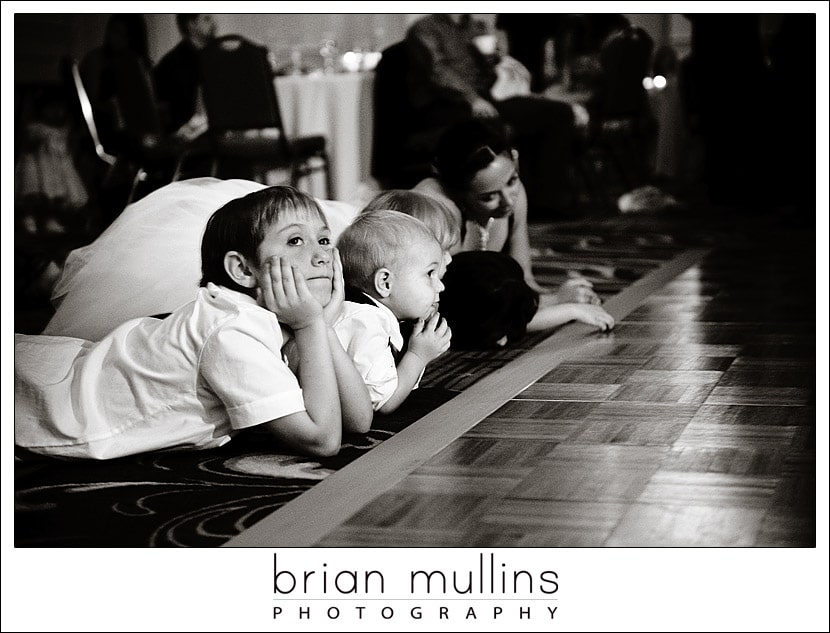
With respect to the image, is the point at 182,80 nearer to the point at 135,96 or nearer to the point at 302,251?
the point at 135,96

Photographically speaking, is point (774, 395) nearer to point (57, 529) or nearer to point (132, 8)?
point (57, 529)

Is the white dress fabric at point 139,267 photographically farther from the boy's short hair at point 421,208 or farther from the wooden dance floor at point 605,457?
the wooden dance floor at point 605,457

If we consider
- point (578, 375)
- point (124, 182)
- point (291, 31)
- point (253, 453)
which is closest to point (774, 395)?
point (578, 375)

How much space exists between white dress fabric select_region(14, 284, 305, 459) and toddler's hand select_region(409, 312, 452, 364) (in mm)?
304

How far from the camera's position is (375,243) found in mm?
1710

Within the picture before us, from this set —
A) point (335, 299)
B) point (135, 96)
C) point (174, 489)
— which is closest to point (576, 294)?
point (335, 299)

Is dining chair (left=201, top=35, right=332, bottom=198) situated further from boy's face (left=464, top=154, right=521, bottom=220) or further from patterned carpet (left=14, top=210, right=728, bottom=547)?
patterned carpet (left=14, top=210, right=728, bottom=547)

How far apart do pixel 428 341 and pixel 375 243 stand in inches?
6.8

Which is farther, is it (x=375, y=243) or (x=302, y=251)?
(x=375, y=243)

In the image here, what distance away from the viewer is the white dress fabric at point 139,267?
1.94 m

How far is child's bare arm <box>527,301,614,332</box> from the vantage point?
89.7 inches

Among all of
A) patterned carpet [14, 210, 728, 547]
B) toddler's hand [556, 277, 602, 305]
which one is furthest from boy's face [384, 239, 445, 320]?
toddler's hand [556, 277, 602, 305]

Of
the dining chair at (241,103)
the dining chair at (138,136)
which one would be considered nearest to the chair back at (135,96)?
the dining chair at (138,136)

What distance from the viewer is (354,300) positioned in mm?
1667
